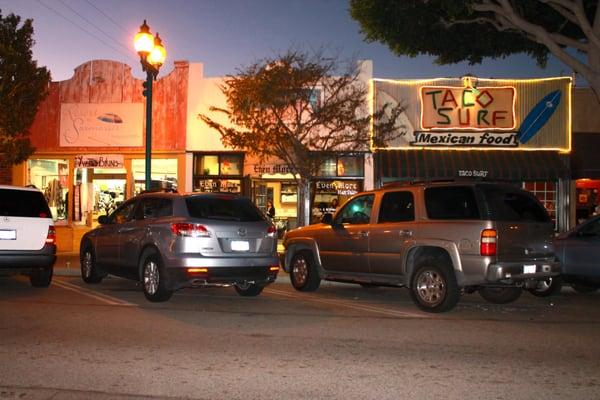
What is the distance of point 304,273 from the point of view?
1202 cm

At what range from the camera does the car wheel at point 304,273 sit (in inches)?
467

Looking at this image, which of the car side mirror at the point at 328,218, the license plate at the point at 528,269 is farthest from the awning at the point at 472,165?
the license plate at the point at 528,269

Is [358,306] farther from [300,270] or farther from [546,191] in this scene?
[546,191]

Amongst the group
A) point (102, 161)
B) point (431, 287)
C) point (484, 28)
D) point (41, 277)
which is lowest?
point (41, 277)

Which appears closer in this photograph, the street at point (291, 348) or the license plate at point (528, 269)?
the street at point (291, 348)

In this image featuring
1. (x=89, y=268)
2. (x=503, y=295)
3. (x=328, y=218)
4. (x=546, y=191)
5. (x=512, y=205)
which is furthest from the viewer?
(x=546, y=191)

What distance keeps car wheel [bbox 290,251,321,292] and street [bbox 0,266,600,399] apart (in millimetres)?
991

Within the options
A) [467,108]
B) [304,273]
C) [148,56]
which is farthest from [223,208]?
[467,108]

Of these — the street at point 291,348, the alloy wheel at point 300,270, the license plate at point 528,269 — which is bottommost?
the street at point 291,348

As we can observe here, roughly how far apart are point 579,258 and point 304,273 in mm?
5031

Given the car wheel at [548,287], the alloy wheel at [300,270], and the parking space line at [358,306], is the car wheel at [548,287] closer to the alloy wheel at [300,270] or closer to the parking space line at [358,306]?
the parking space line at [358,306]

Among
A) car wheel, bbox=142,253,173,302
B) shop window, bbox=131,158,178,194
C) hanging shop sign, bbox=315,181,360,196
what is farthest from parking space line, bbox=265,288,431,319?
shop window, bbox=131,158,178,194

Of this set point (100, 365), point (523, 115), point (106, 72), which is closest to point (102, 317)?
point (100, 365)

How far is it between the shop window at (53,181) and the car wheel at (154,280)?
1195 centimetres
